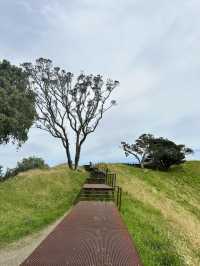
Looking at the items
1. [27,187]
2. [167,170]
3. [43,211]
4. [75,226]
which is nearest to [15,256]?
[75,226]

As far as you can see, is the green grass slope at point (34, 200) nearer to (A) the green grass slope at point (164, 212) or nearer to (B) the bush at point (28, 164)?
(A) the green grass slope at point (164, 212)

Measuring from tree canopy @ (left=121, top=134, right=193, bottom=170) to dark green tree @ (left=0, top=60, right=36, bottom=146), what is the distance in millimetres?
16396

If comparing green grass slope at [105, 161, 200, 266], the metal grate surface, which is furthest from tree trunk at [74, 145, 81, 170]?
the metal grate surface

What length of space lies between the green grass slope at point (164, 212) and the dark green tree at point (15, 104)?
8.91 meters

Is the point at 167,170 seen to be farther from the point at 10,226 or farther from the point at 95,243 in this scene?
the point at 95,243

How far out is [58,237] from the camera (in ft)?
16.4

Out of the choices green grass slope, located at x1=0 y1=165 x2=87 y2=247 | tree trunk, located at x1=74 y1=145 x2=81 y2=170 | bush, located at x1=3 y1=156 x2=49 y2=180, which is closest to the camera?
green grass slope, located at x1=0 y1=165 x2=87 y2=247

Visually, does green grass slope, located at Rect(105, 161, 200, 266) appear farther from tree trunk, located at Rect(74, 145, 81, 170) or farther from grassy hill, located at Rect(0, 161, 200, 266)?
tree trunk, located at Rect(74, 145, 81, 170)

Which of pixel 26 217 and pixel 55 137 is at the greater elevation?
pixel 55 137

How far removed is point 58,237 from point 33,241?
777 cm

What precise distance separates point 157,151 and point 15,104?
21134mm

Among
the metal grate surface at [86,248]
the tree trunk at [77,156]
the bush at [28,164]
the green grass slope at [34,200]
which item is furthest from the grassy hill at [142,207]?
the bush at [28,164]

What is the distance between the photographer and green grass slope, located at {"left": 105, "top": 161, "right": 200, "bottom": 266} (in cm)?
1061

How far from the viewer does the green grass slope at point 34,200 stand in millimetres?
15047
